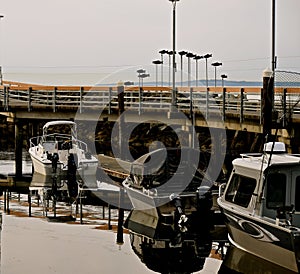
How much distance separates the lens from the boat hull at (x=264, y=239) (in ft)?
55.7

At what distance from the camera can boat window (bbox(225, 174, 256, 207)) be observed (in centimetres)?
1962

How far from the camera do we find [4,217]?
2588 centimetres

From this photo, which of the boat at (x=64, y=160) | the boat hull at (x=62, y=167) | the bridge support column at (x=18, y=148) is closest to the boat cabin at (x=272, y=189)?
the boat hull at (x=62, y=167)

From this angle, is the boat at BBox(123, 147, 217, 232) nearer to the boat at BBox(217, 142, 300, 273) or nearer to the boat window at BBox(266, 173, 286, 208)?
the boat at BBox(217, 142, 300, 273)

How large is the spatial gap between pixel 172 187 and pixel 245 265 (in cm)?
499

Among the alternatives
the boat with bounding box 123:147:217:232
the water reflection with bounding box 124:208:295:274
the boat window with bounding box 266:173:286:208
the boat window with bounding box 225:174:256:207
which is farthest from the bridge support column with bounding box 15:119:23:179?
the boat window with bounding box 266:173:286:208

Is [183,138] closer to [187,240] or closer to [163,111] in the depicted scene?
[163,111]

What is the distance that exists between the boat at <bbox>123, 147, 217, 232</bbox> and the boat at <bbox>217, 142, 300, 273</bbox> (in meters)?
1.48

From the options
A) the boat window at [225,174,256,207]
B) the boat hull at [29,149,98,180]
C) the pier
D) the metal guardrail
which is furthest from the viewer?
the boat hull at [29,149,98,180]

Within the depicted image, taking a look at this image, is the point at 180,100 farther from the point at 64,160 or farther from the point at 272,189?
the point at 272,189

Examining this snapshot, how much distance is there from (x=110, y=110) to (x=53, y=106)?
2.96 meters

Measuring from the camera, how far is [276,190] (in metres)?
19.0

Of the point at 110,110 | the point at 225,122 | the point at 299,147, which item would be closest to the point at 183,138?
the point at 110,110

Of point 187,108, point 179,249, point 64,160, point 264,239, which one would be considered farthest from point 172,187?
point 64,160
